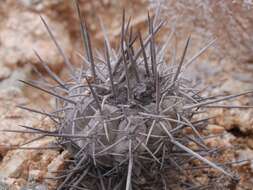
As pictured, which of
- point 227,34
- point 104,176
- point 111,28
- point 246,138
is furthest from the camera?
point 111,28

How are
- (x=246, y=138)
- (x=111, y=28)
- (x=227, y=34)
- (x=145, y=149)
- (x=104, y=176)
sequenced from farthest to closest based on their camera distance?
(x=111, y=28), (x=227, y=34), (x=246, y=138), (x=104, y=176), (x=145, y=149)

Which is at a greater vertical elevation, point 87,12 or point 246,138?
point 87,12

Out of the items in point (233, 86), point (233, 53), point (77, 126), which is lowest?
point (77, 126)

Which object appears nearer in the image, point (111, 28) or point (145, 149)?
point (145, 149)

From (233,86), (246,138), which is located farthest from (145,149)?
(233,86)

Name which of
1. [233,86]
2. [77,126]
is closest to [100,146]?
[77,126]

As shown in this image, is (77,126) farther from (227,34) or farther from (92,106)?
(227,34)
